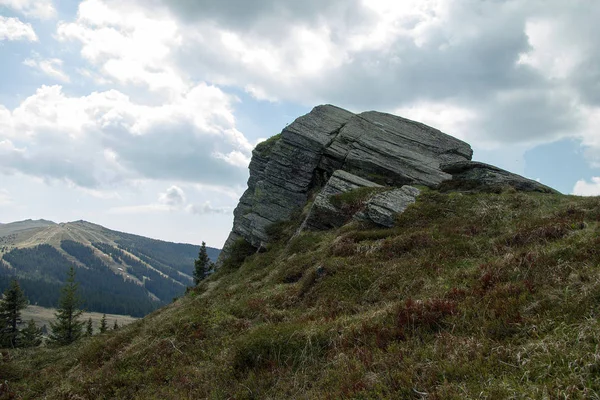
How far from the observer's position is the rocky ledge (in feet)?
92.1

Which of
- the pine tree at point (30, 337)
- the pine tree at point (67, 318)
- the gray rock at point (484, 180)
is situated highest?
the gray rock at point (484, 180)

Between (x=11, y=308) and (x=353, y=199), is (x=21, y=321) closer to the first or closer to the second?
(x=11, y=308)

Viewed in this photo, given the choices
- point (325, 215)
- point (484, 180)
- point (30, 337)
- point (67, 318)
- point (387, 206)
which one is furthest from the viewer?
point (67, 318)

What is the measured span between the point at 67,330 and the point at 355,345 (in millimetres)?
66357

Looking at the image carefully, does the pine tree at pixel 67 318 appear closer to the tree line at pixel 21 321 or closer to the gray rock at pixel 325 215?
the tree line at pixel 21 321

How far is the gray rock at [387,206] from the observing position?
19984 millimetres

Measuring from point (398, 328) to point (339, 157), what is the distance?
2581cm

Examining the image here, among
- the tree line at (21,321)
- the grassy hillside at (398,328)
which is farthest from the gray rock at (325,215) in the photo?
the tree line at (21,321)

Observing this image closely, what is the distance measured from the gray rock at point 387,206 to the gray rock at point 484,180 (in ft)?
20.3

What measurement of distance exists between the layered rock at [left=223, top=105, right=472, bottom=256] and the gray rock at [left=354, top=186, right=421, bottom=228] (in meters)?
7.06

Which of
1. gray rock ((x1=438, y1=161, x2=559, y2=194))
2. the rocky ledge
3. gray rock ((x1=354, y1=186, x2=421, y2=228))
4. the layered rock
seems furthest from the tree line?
gray rock ((x1=438, y1=161, x2=559, y2=194))

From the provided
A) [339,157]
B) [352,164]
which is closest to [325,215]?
[352,164]

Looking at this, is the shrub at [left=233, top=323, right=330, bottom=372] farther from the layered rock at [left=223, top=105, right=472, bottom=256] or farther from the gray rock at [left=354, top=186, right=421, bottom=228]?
the layered rock at [left=223, top=105, right=472, bottom=256]

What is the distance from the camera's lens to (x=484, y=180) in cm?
2766
